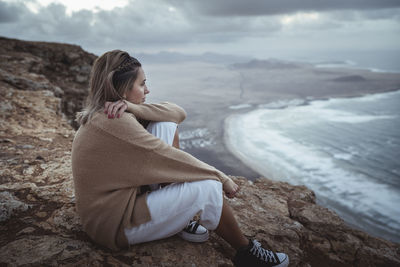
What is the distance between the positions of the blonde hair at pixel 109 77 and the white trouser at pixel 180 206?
851 millimetres

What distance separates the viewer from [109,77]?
1903 millimetres

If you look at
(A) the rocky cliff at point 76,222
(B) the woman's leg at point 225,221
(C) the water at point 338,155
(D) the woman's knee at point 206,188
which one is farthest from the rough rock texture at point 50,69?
(C) the water at point 338,155

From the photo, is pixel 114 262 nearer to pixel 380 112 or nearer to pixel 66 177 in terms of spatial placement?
pixel 66 177

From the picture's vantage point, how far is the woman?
5.65 ft

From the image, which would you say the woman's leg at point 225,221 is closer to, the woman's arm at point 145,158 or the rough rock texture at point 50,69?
the woman's arm at point 145,158

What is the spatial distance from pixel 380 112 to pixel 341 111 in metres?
8.75

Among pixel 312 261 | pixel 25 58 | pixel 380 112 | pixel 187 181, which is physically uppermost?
pixel 25 58

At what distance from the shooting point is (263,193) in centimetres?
439

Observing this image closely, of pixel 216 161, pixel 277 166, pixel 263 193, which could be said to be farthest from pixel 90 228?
pixel 216 161

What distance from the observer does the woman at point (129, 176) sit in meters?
1.72

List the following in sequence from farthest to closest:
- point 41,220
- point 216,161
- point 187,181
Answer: point 216,161
point 41,220
point 187,181

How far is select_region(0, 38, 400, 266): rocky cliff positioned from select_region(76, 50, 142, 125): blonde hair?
1171mm

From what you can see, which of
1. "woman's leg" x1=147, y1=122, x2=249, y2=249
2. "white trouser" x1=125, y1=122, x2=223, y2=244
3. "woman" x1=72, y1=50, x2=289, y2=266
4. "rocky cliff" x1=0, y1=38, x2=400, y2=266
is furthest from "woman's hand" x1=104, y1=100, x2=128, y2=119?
"rocky cliff" x1=0, y1=38, x2=400, y2=266

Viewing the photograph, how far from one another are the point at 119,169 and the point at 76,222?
123 centimetres
